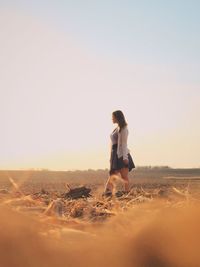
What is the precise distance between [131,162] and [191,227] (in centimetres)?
912

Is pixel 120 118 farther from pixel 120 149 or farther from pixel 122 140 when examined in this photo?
pixel 120 149

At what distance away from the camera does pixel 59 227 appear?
1742 millimetres

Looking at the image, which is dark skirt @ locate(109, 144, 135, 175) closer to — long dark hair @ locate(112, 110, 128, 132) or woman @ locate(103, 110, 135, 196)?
woman @ locate(103, 110, 135, 196)

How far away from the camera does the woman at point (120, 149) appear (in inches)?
402

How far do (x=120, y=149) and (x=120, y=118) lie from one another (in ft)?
2.04

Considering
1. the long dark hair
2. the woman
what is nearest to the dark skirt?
the woman

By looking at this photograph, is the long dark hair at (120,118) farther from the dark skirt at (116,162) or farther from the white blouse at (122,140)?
the dark skirt at (116,162)

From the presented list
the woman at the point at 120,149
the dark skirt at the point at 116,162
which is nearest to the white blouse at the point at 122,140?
the woman at the point at 120,149

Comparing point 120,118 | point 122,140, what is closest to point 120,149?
point 122,140

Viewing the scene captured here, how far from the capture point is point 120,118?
1020cm

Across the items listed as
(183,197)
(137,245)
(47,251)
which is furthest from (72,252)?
(183,197)

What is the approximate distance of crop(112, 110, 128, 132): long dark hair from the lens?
10.1 metres

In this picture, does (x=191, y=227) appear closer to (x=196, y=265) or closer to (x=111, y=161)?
(x=196, y=265)

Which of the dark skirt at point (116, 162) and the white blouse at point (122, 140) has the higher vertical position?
the white blouse at point (122, 140)
